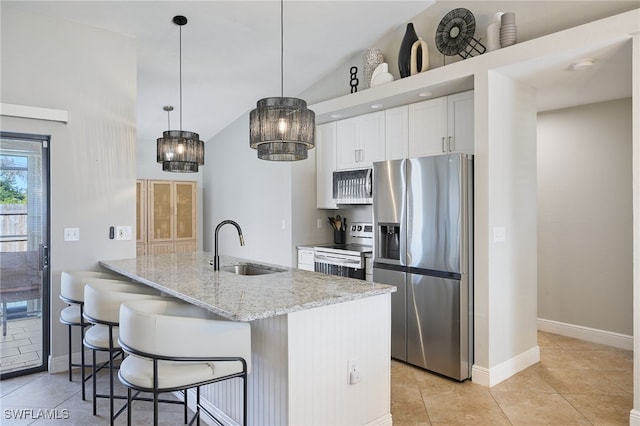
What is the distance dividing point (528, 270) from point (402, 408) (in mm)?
1653

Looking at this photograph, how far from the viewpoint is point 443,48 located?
3.53 metres

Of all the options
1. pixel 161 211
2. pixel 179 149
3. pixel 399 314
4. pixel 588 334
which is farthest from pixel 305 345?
pixel 161 211

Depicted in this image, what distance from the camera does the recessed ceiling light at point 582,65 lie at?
2.91m

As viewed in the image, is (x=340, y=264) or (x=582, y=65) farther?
(x=340, y=264)

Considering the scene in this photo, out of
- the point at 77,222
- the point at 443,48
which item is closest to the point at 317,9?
the point at 443,48

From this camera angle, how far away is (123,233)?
3.77 m

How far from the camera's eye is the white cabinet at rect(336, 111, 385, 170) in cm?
434

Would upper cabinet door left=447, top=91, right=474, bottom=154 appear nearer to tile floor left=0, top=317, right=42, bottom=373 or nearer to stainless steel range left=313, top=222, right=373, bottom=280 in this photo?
stainless steel range left=313, top=222, right=373, bottom=280

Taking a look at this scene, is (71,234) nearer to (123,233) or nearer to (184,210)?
(123,233)

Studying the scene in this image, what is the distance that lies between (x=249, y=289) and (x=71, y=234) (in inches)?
81.2

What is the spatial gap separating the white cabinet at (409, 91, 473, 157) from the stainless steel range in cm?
118

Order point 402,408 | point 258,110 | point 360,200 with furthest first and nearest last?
point 360,200 < point 402,408 < point 258,110

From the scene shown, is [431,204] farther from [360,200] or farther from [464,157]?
[360,200]

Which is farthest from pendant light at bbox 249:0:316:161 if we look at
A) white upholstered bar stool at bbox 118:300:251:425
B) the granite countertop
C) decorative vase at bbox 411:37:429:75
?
decorative vase at bbox 411:37:429:75
